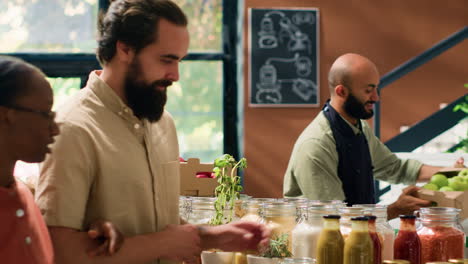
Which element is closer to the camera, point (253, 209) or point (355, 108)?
point (253, 209)

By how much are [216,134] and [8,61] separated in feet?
16.8

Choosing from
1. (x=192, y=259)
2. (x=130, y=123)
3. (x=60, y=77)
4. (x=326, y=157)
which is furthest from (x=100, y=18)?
(x=60, y=77)

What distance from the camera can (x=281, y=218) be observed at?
88.7 inches

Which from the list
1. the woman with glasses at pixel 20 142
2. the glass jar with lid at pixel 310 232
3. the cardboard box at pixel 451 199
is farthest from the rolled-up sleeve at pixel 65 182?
the cardboard box at pixel 451 199

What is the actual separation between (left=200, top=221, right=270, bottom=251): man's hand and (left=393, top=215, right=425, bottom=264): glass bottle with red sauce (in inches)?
15.8

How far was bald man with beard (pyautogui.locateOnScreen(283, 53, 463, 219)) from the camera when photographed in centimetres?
353

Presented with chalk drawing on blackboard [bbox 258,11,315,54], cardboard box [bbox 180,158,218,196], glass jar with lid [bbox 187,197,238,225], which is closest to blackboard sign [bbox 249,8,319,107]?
chalk drawing on blackboard [bbox 258,11,315,54]

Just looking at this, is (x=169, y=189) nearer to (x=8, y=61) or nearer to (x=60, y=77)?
(x=8, y=61)

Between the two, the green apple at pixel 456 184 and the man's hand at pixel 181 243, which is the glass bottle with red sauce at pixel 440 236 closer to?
the man's hand at pixel 181 243

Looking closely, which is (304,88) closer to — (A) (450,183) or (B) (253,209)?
(A) (450,183)

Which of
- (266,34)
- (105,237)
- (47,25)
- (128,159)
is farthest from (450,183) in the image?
(47,25)

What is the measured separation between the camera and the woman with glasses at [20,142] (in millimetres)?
1531

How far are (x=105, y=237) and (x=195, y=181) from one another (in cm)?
106

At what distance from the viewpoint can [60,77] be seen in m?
6.40
